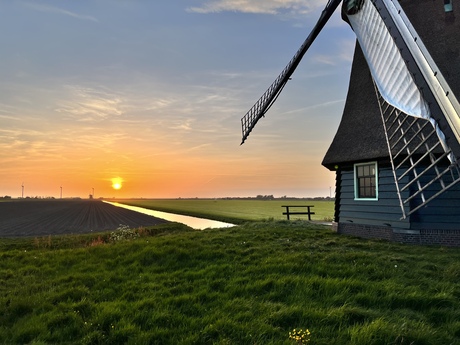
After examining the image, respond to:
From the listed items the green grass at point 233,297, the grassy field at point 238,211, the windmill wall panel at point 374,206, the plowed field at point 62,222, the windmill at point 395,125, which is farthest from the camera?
the grassy field at point 238,211

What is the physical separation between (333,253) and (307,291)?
3.47m

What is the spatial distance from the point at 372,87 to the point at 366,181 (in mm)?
4665

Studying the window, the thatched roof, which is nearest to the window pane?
the window

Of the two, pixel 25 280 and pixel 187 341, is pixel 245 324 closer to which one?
pixel 187 341

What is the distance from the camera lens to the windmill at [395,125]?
994 cm

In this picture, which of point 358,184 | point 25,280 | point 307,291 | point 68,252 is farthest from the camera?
point 358,184

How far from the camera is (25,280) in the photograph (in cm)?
902

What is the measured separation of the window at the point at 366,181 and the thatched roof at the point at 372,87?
55 centimetres

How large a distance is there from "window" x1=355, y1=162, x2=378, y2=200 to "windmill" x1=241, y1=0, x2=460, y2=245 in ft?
0.15

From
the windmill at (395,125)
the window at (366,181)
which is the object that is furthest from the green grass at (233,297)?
the window at (366,181)

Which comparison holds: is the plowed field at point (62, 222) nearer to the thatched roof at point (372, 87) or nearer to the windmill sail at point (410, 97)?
the thatched roof at point (372, 87)

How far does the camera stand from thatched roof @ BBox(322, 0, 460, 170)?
1355 centimetres

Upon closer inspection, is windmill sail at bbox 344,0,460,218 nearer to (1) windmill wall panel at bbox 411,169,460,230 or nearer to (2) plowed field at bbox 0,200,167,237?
(1) windmill wall panel at bbox 411,169,460,230

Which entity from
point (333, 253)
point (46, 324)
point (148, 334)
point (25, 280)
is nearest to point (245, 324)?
point (148, 334)
